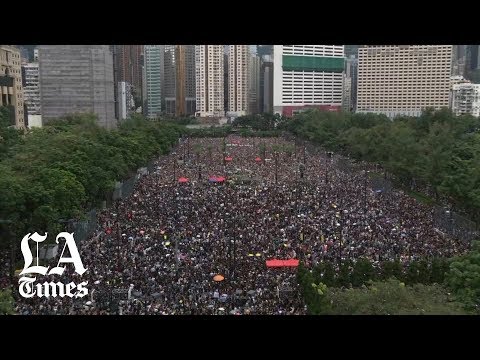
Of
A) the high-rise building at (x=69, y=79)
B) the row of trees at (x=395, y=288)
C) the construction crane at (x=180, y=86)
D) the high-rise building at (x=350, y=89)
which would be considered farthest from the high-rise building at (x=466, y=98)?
the row of trees at (x=395, y=288)

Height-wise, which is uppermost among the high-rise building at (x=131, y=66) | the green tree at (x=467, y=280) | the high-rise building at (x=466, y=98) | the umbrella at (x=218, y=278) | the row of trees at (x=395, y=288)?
the high-rise building at (x=131, y=66)

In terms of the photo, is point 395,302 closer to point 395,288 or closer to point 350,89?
point 395,288

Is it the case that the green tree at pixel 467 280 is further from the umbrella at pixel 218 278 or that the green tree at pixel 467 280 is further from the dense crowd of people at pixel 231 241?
the umbrella at pixel 218 278

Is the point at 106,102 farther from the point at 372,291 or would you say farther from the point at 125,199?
the point at 372,291

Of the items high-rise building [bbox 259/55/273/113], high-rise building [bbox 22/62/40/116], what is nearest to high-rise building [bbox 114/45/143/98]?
high-rise building [bbox 22/62/40/116]

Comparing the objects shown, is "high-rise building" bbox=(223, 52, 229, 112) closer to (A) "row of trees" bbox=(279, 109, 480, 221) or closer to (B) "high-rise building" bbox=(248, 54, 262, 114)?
(B) "high-rise building" bbox=(248, 54, 262, 114)

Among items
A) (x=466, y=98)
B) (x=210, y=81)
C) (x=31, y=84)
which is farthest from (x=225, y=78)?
(x=466, y=98)
